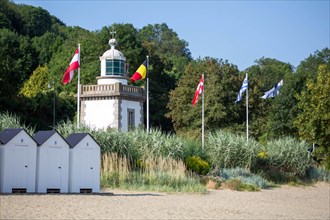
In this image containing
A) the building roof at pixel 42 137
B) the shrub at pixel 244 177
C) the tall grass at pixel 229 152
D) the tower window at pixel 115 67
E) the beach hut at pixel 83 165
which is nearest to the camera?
the building roof at pixel 42 137

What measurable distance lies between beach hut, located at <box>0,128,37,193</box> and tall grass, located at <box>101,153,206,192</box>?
473 cm

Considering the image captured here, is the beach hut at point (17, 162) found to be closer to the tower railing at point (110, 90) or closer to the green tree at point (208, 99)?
the tower railing at point (110, 90)

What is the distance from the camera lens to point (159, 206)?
1756 cm

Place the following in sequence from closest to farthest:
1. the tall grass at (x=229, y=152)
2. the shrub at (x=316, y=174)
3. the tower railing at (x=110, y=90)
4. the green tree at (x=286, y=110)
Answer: the tall grass at (x=229, y=152) < the shrub at (x=316, y=174) < the tower railing at (x=110, y=90) < the green tree at (x=286, y=110)

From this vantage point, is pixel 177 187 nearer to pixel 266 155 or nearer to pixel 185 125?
pixel 266 155

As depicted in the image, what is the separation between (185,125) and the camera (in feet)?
174

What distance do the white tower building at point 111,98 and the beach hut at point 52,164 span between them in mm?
16708

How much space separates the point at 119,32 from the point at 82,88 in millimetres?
19616

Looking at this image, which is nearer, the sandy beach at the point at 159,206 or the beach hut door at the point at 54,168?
the sandy beach at the point at 159,206

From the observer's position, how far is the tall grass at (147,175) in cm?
2355

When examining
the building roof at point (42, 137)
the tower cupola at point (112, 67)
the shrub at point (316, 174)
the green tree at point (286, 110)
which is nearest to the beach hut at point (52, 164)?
the building roof at point (42, 137)

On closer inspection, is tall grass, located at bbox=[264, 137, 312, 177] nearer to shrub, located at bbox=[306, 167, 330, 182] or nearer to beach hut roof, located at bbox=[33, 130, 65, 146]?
shrub, located at bbox=[306, 167, 330, 182]

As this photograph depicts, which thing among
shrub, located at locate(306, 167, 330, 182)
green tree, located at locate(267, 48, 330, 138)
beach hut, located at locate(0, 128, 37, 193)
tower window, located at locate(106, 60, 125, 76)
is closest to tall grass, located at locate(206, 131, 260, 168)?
shrub, located at locate(306, 167, 330, 182)

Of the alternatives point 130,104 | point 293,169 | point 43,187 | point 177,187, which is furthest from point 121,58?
point 43,187
